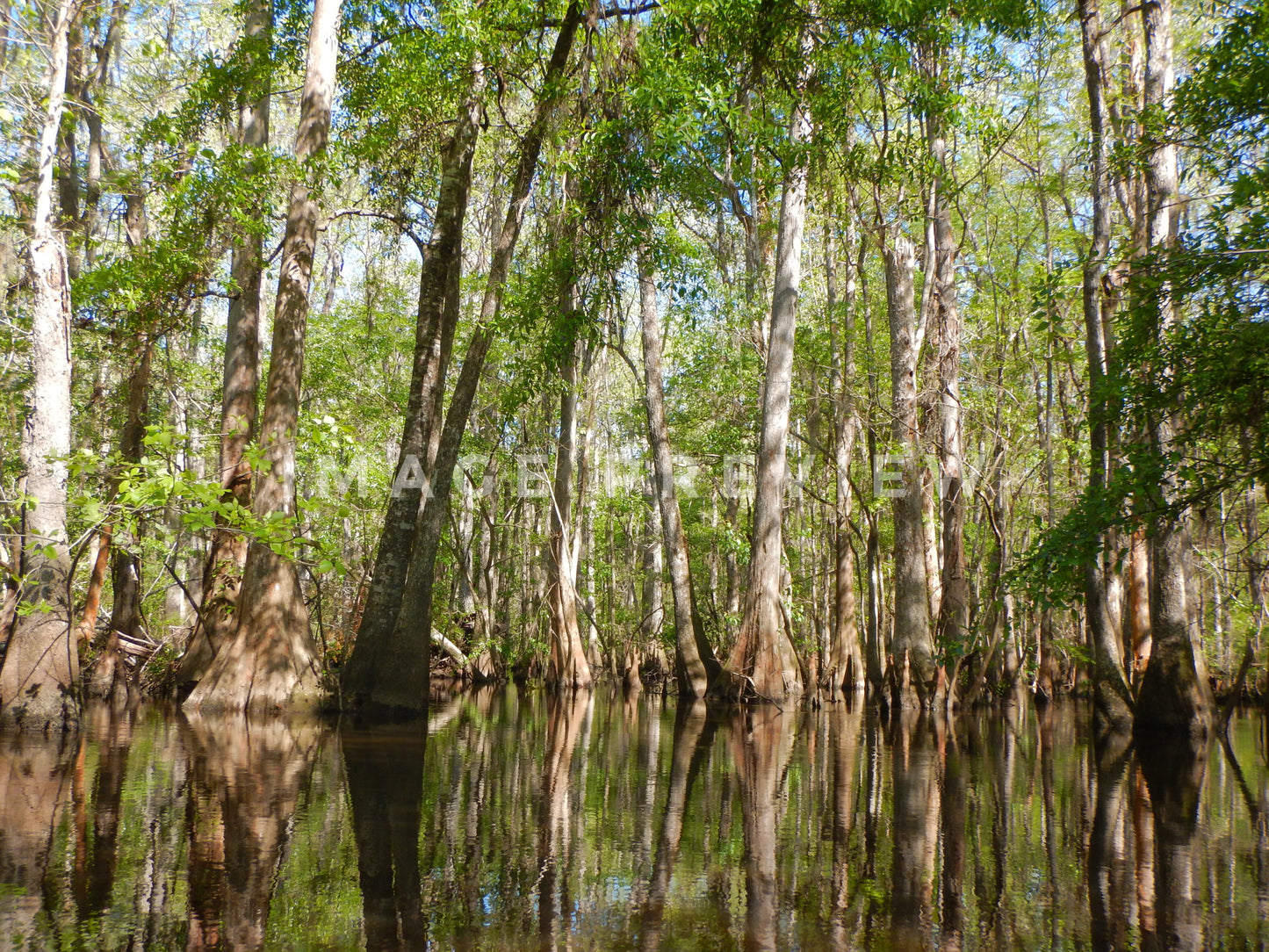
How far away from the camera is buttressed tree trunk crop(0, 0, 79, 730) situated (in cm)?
706

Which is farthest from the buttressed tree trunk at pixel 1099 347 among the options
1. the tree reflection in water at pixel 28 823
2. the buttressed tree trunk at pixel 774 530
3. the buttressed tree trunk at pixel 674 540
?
the tree reflection in water at pixel 28 823

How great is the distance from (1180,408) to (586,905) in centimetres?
544

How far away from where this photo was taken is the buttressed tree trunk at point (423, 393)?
30.4 ft

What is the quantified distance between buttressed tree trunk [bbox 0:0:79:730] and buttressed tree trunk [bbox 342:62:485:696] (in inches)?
104

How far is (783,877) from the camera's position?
3451mm

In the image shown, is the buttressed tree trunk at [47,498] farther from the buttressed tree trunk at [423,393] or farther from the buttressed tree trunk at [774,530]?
the buttressed tree trunk at [774,530]

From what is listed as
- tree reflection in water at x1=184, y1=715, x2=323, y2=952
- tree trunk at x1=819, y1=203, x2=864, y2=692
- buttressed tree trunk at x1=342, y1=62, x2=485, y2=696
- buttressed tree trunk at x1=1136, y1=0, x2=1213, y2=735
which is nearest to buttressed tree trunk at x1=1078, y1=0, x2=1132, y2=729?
buttressed tree trunk at x1=1136, y1=0, x2=1213, y2=735

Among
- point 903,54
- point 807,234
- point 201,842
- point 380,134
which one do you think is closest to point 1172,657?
point 903,54

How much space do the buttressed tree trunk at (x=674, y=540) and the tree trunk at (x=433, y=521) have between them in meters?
3.82

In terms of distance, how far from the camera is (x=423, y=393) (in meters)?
10.0

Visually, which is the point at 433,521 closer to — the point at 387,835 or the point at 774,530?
the point at 774,530

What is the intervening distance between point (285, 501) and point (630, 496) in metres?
10.4

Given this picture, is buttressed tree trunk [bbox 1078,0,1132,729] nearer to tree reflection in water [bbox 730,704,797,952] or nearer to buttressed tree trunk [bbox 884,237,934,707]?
buttressed tree trunk [bbox 884,237,934,707]

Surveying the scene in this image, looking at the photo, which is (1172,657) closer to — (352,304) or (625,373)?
(352,304)
